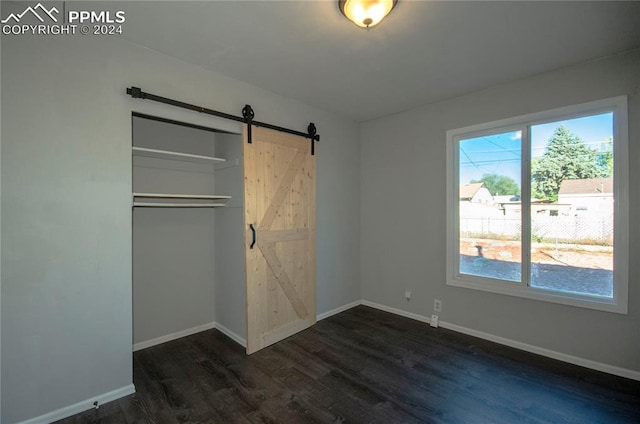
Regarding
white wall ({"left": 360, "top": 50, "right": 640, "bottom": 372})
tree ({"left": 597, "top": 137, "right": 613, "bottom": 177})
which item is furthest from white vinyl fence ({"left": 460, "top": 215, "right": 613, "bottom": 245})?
tree ({"left": 597, "top": 137, "right": 613, "bottom": 177})

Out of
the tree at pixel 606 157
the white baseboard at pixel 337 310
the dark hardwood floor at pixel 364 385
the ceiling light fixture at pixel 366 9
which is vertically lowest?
the dark hardwood floor at pixel 364 385

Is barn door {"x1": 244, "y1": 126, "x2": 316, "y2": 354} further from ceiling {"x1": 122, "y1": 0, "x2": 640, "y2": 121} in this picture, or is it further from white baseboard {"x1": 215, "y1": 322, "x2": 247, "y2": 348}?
ceiling {"x1": 122, "y1": 0, "x2": 640, "y2": 121}

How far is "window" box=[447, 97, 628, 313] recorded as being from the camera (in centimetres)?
247

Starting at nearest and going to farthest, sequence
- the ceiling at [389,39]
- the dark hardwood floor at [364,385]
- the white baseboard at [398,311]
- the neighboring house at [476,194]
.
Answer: the ceiling at [389,39] → the dark hardwood floor at [364,385] → the neighboring house at [476,194] → the white baseboard at [398,311]

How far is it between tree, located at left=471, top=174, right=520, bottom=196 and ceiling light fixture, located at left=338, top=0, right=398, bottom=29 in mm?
2225

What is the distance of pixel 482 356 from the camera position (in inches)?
108

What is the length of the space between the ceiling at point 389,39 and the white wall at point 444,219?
9.3 inches

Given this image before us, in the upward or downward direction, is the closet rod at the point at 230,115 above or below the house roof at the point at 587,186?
above

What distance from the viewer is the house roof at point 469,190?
3271mm

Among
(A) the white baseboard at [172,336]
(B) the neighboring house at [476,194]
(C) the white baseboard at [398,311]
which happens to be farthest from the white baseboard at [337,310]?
(B) the neighboring house at [476,194]

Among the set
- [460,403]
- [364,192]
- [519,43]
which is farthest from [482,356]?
[519,43]

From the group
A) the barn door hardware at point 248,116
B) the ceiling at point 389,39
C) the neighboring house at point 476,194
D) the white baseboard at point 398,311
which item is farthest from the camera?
the white baseboard at point 398,311

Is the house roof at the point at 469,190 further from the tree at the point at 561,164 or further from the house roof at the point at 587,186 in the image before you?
the house roof at the point at 587,186

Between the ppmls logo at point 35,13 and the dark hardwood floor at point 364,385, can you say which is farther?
the dark hardwood floor at point 364,385
